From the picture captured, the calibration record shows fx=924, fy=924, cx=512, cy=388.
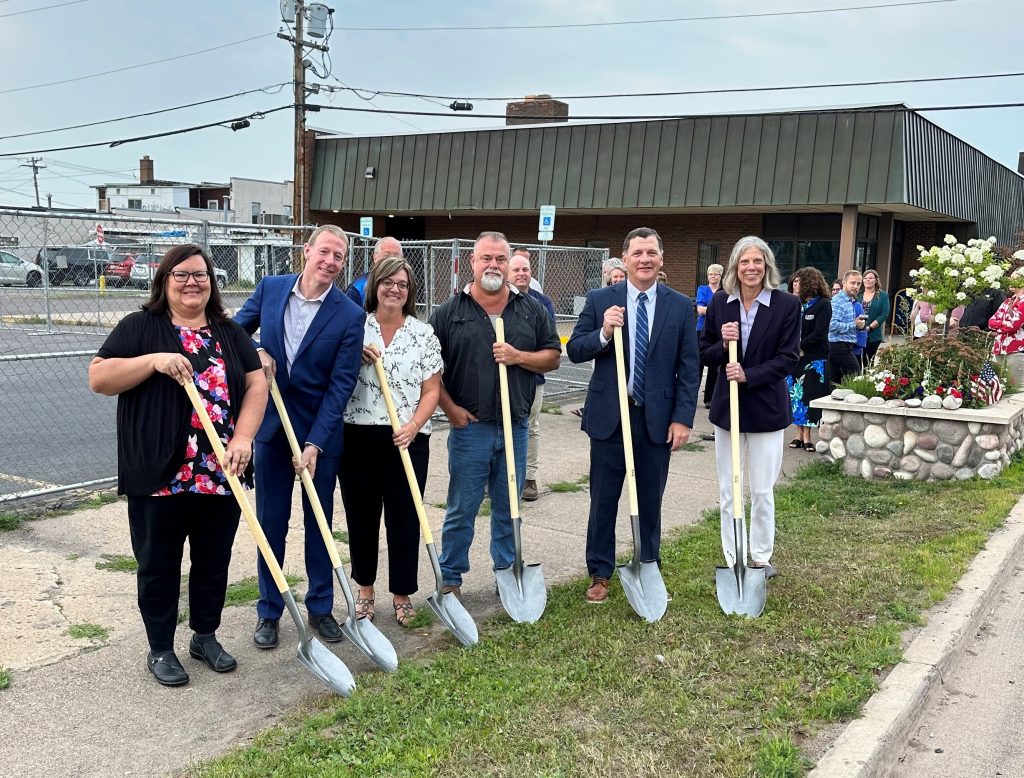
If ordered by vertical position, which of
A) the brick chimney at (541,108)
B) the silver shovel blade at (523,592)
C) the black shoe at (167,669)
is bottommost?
the black shoe at (167,669)

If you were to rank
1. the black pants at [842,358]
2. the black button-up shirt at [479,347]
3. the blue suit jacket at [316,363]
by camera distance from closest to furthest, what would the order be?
the blue suit jacket at [316,363], the black button-up shirt at [479,347], the black pants at [842,358]

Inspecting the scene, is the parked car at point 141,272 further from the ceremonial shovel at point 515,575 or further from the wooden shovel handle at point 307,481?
the wooden shovel handle at point 307,481

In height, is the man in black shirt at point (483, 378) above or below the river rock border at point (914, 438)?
above

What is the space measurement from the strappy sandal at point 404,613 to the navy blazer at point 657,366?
1319 mm

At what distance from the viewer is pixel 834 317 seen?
999 cm

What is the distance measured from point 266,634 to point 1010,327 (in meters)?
8.57

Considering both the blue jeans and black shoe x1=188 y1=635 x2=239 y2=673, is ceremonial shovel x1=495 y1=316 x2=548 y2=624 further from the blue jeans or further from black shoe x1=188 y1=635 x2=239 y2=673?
black shoe x1=188 y1=635 x2=239 y2=673

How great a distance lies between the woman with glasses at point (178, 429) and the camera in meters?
3.74

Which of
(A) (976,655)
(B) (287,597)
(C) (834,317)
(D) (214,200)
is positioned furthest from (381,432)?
(D) (214,200)

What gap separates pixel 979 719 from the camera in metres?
3.97

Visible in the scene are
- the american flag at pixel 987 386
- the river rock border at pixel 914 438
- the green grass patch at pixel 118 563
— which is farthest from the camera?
the american flag at pixel 987 386

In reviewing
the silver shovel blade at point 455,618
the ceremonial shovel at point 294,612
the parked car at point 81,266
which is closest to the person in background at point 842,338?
the silver shovel blade at point 455,618

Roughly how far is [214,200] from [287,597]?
62.5m

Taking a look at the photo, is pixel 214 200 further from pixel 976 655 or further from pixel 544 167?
pixel 976 655
